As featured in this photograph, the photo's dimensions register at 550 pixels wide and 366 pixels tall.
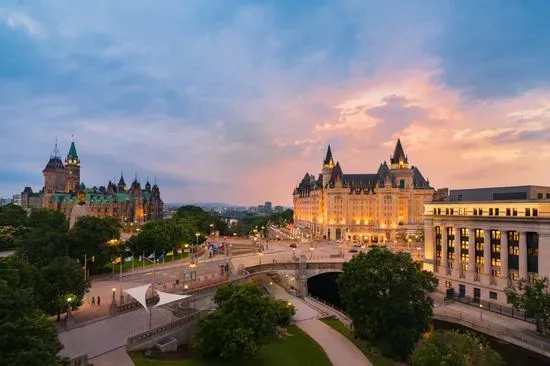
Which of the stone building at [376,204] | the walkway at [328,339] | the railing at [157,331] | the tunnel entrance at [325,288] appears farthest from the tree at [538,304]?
the stone building at [376,204]

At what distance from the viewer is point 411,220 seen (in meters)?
163

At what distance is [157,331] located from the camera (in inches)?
1610

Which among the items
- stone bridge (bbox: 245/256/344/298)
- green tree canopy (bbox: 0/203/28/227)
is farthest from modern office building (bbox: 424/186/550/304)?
green tree canopy (bbox: 0/203/28/227)

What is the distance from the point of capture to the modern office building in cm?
6531

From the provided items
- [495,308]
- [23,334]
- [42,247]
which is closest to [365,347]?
[495,308]

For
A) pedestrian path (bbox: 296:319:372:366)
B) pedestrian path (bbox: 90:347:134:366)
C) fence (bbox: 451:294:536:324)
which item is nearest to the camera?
pedestrian path (bbox: 90:347:134:366)

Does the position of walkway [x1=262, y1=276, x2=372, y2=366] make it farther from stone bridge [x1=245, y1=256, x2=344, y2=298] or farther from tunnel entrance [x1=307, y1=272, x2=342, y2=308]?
tunnel entrance [x1=307, y1=272, x2=342, y2=308]

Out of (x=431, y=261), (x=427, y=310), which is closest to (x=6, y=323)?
(x=427, y=310)

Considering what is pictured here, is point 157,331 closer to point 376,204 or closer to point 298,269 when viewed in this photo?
point 298,269

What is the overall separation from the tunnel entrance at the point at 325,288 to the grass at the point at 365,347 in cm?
3268

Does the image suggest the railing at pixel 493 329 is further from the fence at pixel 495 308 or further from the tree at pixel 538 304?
the fence at pixel 495 308

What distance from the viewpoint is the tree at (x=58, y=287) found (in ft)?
140

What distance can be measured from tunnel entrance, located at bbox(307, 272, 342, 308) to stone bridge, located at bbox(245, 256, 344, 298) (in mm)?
7704

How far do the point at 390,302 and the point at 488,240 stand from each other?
38149 mm
